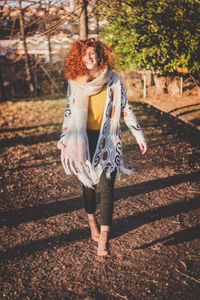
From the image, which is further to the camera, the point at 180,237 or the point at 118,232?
the point at 118,232

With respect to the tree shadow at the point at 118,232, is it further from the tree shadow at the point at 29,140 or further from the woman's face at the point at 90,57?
the tree shadow at the point at 29,140

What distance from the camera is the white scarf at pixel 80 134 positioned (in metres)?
2.49

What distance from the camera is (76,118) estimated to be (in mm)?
2525

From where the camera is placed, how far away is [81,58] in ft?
8.33

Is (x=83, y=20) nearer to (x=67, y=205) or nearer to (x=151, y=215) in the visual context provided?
(x=67, y=205)

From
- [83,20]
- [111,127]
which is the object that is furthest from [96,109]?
[83,20]

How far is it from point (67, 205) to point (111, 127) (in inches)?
61.0

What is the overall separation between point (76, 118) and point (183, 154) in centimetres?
353

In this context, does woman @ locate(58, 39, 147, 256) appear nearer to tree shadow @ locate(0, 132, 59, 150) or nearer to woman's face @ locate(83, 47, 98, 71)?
woman's face @ locate(83, 47, 98, 71)

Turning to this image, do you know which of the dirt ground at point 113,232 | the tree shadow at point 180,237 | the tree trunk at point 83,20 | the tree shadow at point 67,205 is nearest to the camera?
the dirt ground at point 113,232

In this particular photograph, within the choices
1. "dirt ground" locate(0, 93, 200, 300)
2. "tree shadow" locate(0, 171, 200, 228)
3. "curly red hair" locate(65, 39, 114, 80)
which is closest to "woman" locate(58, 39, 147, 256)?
"curly red hair" locate(65, 39, 114, 80)

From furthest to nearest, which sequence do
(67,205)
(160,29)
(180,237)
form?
1. (160,29)
2. (67,205)
3. (180,237)

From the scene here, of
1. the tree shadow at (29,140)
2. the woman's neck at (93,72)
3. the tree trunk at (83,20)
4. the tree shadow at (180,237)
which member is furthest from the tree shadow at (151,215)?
the tree trunk at (83,20)

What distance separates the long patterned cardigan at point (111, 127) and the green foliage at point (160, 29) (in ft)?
13.9
